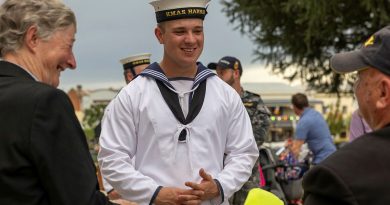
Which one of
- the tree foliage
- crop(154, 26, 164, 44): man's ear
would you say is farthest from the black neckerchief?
the tree foliage

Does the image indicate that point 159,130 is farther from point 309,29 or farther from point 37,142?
point 309,29

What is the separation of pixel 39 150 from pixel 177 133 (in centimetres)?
139

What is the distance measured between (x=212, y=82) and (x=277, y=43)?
24576 mm

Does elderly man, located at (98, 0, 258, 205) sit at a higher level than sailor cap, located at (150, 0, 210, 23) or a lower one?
lower

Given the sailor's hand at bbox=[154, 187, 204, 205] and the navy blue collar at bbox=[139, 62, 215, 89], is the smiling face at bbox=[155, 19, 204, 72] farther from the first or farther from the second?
the sailor's hand at bbox=[154, 187, 204, 205]

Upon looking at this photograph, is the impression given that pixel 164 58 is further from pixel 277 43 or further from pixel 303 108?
pixel 277 43

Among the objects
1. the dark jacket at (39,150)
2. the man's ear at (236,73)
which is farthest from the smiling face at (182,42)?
the man's ear at (236,73)

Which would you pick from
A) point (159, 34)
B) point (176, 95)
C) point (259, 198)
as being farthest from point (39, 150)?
point (159, 34)

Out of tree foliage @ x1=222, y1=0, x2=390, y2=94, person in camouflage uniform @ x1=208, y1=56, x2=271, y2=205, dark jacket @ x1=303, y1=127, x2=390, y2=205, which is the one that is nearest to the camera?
dark jacket @ x1=303, y1=127, x2=390, y2=205

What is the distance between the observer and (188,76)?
4234 millimetres

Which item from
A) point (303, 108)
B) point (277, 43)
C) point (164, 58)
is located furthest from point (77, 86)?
point (164, 58)

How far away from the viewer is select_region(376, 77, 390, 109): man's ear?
2439mm

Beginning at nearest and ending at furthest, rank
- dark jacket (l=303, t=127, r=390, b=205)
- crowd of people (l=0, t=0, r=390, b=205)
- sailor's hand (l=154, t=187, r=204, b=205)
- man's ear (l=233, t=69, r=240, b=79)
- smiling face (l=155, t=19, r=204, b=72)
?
dark jacket (l=303, t=127, r=390, b=205)
crowd of people (l=0, t=0, r=390, b=205)
sailor's hand (l=154, t=187, r=204, b=205)
smiling face (l=155, t=19, r=204, b=72)
man's ear (l=233, t=69, r=240, b=79)

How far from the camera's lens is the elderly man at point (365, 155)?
2.30 meters
